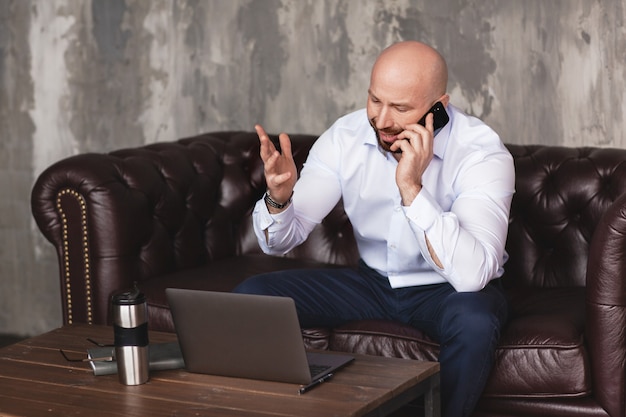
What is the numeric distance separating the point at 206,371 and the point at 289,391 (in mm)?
236

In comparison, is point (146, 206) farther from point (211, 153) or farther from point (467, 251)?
point (467, 251)

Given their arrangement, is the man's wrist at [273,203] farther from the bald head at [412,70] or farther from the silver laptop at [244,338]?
the silver laptop at [244,338]

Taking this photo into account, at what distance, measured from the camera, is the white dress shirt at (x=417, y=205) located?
2.63m

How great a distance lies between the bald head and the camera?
9.34 ft

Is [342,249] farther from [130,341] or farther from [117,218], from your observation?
[130,341]

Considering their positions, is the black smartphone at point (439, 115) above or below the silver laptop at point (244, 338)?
above

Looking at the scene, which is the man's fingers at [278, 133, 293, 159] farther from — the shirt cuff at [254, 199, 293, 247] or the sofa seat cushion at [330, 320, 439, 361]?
the sofa seat cushion at [330, 320, 439, 361]

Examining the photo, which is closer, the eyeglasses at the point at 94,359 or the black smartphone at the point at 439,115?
the eyeglasses at the point at 94,359

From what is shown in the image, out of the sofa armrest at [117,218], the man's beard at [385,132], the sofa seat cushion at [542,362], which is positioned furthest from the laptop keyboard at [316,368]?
the sofa armrest at [117,218]

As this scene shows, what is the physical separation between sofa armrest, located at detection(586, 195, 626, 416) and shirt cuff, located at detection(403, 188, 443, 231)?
0.51 m

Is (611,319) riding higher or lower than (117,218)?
lower

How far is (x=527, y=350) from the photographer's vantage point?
2748 mm

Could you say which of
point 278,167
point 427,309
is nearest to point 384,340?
point 427,309

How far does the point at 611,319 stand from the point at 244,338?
1085 mm
